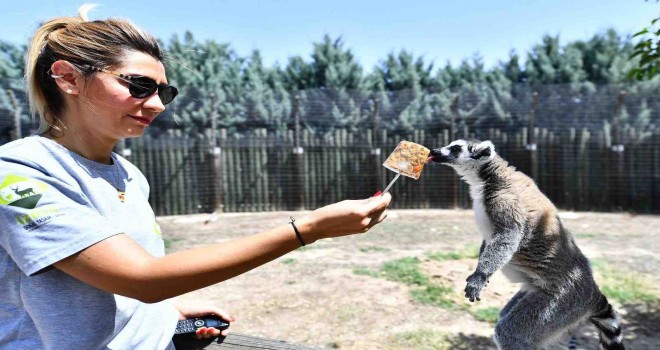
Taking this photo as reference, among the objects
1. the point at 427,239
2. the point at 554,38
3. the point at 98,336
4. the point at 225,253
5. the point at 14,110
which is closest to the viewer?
the point at 225,253

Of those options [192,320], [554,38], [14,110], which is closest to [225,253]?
[192,320]

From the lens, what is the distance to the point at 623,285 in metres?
4.83

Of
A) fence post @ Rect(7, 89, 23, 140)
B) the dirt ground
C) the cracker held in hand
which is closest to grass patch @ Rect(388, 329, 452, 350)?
the dirt ground

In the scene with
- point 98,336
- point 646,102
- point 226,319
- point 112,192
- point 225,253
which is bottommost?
point 226,319

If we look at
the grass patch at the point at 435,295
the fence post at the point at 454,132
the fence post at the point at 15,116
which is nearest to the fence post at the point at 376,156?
the fence post at the point at 454,132

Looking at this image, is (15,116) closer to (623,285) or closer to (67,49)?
(67,49)

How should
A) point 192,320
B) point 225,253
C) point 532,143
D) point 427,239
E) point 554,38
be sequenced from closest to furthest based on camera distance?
point 225,253
point 192,320
point 427,239
point 532,143
point 554,38

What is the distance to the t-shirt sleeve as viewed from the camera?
3.28ft

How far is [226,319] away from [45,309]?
84cm

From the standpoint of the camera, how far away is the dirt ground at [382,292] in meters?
3.76

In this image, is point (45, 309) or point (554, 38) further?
point (554, 38)

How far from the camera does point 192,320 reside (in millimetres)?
1785

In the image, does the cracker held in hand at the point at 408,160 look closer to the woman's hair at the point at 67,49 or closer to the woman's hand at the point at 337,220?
the woman's hand at the point at 337,220

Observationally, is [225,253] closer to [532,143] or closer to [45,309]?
[45,309]
